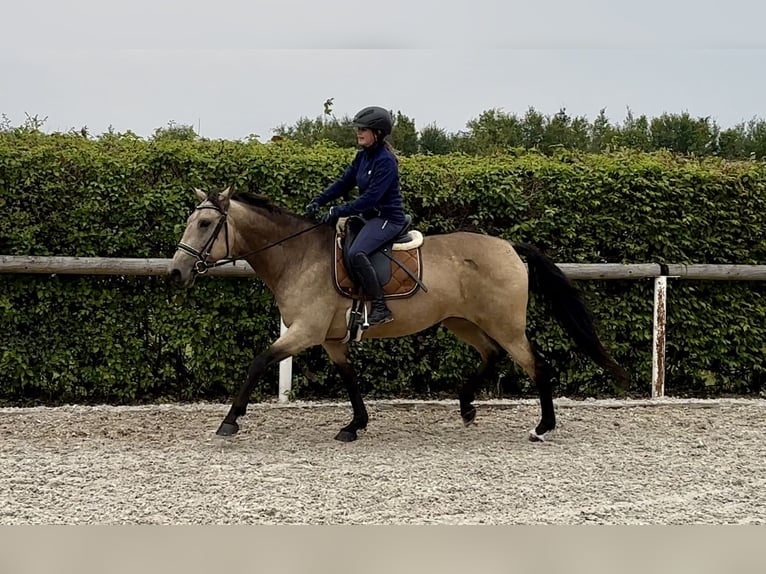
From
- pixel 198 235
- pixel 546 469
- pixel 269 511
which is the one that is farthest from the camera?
pixel 198 235

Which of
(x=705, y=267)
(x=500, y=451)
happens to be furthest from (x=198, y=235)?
(x=705, y=267)

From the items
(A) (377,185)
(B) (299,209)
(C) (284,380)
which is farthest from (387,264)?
(C) (284,380)

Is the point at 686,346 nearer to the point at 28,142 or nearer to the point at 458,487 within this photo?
the point at 458,487

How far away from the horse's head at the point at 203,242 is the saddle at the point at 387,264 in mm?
865

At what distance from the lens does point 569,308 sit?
273 inches

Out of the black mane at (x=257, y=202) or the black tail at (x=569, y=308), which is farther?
the black tail at (x=569, y=308)

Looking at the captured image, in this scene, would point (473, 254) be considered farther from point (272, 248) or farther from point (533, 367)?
point (272, 248)

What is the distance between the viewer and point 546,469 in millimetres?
5688

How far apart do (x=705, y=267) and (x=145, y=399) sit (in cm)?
566

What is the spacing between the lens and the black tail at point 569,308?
272 inches

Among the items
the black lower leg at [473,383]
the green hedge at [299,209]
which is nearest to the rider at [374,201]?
the black lower leg at [473,383]

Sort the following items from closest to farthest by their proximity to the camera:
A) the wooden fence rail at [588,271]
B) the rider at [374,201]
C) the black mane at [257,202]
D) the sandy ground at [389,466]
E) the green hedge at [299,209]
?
the sandy ground at [389,466]
the rider at [374,201]
the black mane at [257,202]
the wooden fence rail at [588,271]
the green hedge at [299,209]

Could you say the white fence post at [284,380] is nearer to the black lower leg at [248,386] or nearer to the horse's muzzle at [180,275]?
the black lower leg at [248,386]

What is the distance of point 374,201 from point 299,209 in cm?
189
